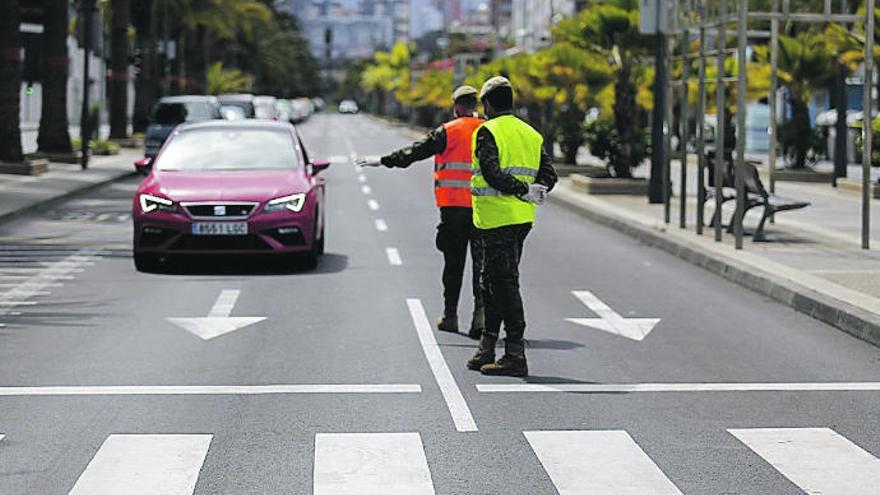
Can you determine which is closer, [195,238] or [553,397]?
[553,397]

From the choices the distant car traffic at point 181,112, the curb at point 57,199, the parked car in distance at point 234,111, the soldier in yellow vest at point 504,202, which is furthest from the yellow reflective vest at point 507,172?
the parked car in distance at point 234,111

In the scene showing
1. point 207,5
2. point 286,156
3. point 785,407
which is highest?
point 207,5

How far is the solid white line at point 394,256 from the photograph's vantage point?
56.4 feet

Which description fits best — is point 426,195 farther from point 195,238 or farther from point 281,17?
point 281,17

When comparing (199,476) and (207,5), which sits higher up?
(207,5)

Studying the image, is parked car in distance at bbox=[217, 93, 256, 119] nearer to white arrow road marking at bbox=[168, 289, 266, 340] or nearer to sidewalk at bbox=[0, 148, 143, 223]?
sidewalk at bbox=[0, 148, 143, 223]

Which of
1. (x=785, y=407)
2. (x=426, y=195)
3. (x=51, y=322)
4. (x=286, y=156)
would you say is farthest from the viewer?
(x=426, y=195)

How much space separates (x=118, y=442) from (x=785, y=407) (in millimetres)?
3603

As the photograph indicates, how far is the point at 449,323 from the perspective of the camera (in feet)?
39.0

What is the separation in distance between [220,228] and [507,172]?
6.44m

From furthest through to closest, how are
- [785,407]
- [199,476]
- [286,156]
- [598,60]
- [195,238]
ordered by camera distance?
[598,60] → [286,156] → [195,238] → [785,407] → [199,476]

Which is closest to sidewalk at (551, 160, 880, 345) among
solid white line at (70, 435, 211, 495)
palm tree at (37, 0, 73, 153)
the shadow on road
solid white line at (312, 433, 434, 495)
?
the shadow on road

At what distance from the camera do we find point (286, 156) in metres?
17.3

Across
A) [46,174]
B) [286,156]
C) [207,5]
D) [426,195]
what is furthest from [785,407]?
[207,5]
